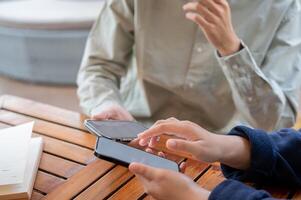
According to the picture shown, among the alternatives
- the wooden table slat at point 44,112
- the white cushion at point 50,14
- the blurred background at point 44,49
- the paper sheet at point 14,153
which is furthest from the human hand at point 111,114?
the white cushion at point 50,14

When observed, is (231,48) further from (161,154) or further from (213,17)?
(161,154)

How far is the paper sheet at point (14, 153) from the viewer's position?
59cm

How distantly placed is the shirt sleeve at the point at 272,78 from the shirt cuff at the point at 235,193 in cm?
38

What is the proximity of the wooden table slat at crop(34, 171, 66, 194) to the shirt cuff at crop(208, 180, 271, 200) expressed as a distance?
22 cm

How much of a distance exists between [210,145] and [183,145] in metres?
0.05

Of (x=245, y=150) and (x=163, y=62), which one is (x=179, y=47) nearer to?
(x=163, y=62)

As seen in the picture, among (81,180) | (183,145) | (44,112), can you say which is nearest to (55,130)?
(44,112)

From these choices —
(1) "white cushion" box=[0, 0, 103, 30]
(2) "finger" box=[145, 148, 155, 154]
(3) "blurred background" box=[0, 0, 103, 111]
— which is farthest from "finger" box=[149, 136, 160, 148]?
(1) "white cushion" box=[0, 0, 103, 30]

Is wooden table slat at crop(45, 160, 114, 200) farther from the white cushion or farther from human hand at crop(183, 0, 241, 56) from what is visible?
the white cushion

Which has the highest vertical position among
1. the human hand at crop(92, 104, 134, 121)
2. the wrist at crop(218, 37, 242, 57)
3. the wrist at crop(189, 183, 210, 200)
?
the wrist at crop(218, 37, 242, 57)

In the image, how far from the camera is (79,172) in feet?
2.07

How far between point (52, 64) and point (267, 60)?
1470mm

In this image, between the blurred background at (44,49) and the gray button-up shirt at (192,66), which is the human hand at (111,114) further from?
the blurred background at (44,49)

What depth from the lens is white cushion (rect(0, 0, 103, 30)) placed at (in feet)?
7.02
